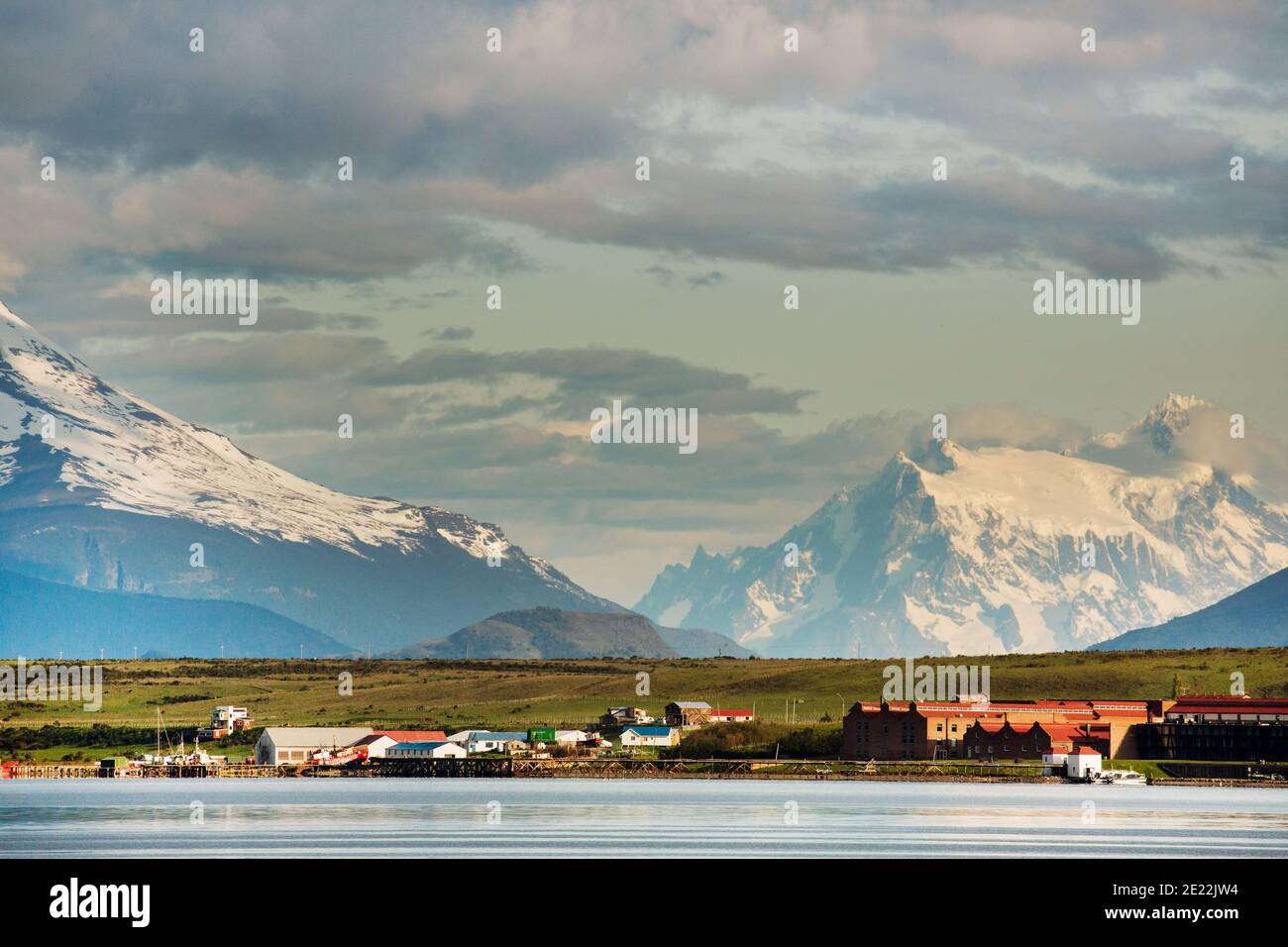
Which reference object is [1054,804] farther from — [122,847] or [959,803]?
[122,847]
